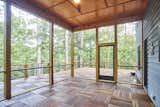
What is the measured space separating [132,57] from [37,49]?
26.1ft

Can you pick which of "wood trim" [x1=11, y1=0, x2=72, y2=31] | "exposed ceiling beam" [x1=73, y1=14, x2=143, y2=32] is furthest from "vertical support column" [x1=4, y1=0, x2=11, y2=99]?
"exposed ceiling beam" [x1=73, y1=14, x2=143, y2=32]

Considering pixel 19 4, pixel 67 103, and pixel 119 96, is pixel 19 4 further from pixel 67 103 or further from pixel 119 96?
pixel 119 96

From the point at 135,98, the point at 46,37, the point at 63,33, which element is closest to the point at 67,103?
the point at 135,98

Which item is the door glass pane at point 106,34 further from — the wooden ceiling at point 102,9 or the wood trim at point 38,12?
the wood trim at point 38,12

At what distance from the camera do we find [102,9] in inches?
161

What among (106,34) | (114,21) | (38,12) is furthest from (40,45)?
(114,21)

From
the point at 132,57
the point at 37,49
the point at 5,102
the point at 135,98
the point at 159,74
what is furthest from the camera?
the point at 37,49

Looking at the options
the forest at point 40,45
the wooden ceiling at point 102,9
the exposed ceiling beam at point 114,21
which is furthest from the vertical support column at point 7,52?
the forest at point 40,45

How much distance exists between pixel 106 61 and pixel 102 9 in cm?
257

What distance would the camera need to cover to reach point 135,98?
331 centimetres

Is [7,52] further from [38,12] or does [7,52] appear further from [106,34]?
[106,34]

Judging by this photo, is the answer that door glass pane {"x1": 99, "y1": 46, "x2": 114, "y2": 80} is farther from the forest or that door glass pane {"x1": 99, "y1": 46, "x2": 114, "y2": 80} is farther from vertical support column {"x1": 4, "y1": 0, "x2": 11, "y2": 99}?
vertical support column {"x1": 4, "y1": 0, "x2": 11, "y2": 99}

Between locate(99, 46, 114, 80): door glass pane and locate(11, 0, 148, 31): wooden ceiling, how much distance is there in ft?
4.38

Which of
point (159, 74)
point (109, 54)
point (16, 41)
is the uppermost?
point (16, 41)
